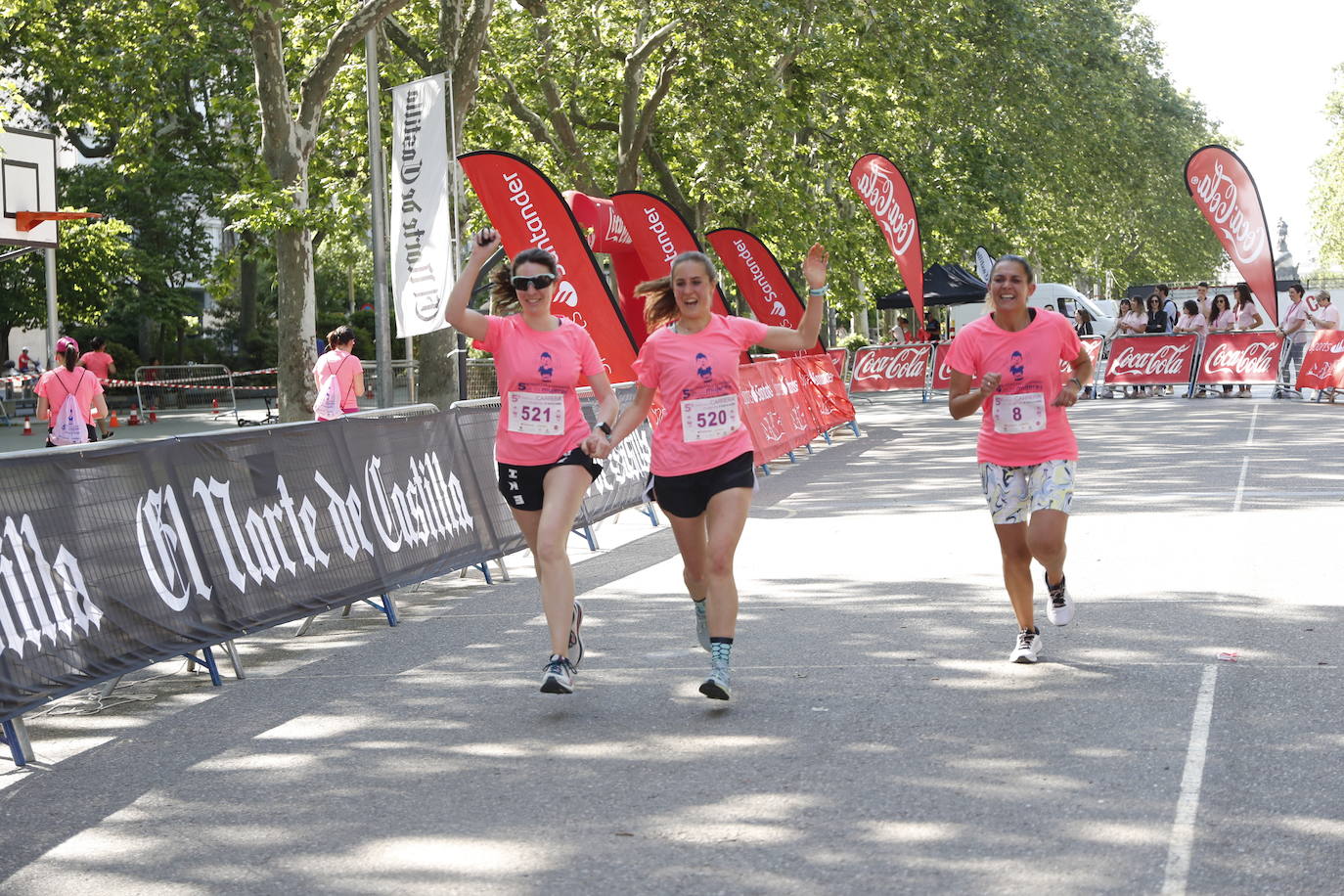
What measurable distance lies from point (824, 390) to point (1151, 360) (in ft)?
34.6

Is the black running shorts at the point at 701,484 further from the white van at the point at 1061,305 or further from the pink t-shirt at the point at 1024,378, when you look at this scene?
the white van at the point at 1061,305

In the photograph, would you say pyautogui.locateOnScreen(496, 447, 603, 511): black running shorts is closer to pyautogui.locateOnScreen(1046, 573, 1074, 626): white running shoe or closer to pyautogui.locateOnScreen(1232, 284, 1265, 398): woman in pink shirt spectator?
pyautogui.locateOnScreen(1046, 573, 1074, 626): white running shoe

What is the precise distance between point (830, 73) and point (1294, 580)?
2636cm

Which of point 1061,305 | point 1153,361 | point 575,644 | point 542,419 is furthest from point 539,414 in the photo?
point 1061,305

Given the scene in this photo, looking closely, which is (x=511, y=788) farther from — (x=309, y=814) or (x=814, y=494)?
(x=814, y=494)

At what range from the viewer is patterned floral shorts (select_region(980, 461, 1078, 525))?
24.1ft

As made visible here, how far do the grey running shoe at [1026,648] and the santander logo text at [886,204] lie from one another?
19.0 meters

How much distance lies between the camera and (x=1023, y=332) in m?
7.44

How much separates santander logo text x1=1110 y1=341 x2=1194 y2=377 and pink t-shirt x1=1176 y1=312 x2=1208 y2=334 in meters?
0.34

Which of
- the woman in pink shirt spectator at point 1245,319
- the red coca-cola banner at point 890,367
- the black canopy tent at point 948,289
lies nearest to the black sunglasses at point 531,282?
the woman in pink shirt spectator at point 1245,319

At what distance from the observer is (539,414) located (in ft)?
23.7

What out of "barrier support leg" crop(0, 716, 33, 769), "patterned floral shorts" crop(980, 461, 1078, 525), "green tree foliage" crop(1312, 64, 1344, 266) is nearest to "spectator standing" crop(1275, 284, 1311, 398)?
"patterned floral shorts" crop(980, 461, 1078, 525)

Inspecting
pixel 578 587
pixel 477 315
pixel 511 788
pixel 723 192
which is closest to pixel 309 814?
Answer: pixel 511 788

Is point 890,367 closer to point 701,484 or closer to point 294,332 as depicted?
point 294,332
